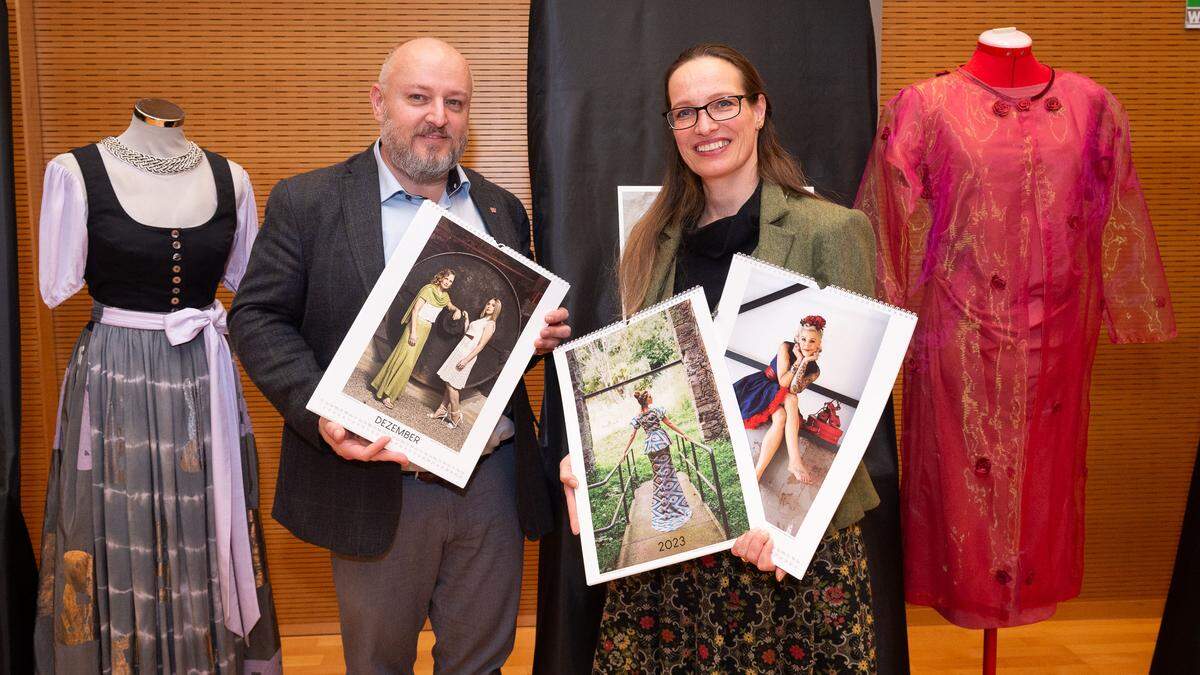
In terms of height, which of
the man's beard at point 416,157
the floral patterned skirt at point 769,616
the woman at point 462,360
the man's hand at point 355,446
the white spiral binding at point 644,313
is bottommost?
the floral patterned skirt at point 769,616

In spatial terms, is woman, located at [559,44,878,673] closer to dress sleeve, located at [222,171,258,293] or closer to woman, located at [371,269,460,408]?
woman, located at [371,269,460,408]

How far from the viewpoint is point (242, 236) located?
2348mm

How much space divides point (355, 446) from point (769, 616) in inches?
31.0

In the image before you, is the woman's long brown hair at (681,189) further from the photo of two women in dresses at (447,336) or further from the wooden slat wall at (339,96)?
the wooden slat wall at (339,96)

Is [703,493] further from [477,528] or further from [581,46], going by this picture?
[581,46]

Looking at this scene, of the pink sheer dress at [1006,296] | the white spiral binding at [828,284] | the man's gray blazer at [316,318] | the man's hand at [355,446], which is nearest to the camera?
the white spiral binding at [828,284]

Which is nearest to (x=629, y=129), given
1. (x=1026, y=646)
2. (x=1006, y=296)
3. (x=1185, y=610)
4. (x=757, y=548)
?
(x=1006, y=296)

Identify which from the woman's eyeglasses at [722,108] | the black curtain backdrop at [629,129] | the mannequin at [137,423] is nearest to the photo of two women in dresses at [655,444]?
the woman's eyeglasses at [722,108]

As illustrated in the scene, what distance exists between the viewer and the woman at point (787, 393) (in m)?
1.33

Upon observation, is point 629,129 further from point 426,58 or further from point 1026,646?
point 1026,646

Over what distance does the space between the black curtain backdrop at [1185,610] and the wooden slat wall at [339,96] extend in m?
1.18

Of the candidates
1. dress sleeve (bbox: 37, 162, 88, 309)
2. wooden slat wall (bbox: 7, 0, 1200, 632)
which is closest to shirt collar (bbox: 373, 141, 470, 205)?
dress sleeve (bbox: 37, 162, 88, 309)

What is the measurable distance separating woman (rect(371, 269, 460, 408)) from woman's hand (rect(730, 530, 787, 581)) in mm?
665

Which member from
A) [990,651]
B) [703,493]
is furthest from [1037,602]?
Result: [703,493]
